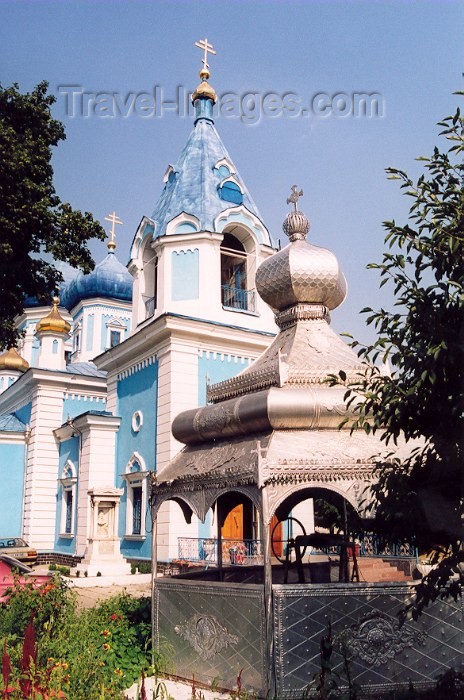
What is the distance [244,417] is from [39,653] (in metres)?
2.52

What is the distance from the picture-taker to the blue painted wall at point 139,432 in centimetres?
1490

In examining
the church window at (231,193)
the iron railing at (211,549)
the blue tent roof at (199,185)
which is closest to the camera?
the iron railing at (211,549)

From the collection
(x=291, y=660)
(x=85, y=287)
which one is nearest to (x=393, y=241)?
(x=291, y=660)

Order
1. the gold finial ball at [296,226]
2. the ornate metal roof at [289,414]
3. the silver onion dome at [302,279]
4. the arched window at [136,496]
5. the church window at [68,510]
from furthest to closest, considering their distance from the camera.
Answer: the church window at [68,510] < the arched window at [136,496] < the gold finial ball at [296,226] < the silver onion dome at [302,279] < the ornate metal roof at [289,414]

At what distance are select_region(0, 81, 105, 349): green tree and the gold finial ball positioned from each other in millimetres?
3762

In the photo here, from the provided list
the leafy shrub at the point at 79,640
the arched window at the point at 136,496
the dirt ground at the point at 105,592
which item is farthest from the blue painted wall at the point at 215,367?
the leafy shrub at the point at 79,640

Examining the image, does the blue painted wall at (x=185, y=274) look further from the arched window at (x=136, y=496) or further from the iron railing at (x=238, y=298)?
the arched window at (x=136, y=496)

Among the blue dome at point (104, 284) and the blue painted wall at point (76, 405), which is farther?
the blue dome at point (104, 284)

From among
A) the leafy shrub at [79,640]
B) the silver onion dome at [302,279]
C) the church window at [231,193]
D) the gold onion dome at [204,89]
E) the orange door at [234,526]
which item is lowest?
the leafy shrub at [79,640]

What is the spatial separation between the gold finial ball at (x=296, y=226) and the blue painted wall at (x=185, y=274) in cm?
812

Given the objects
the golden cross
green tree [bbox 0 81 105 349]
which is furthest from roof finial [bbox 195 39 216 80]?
green tree [bbox 0 81 105 349]

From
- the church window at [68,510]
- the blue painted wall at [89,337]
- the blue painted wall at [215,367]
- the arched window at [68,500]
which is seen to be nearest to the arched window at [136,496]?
the blue painted wall at [215,367]

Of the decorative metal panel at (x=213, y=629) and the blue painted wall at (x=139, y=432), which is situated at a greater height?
the blue painted wall at (x=139, y=432)

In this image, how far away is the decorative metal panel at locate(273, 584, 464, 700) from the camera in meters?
4.87
